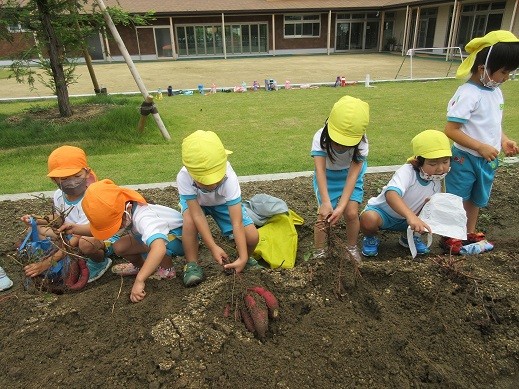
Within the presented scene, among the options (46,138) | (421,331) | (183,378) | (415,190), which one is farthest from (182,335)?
(46,138)

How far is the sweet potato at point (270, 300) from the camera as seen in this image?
6.89ft

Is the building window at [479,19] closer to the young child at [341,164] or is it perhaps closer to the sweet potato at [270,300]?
the young child at [341,164]

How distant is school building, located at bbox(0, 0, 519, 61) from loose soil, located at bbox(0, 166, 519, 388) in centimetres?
2464

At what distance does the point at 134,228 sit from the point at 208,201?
54 centimetres

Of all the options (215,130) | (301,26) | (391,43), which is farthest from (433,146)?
(391,43)

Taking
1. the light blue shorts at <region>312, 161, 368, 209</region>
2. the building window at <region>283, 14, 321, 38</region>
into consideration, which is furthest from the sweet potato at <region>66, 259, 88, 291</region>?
the building window at <region>283, 14, 321, 38</region>

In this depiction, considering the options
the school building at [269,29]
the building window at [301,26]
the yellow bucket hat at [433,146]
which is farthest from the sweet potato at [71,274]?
the building window at [301,26]

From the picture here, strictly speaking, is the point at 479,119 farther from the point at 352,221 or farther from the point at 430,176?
the point at 352,221

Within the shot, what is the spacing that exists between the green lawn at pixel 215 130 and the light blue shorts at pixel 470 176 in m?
1.87

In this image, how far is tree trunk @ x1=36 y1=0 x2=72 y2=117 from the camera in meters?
6.85

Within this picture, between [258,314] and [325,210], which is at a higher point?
[325,210]

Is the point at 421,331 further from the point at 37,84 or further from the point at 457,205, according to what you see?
the point at 37,84

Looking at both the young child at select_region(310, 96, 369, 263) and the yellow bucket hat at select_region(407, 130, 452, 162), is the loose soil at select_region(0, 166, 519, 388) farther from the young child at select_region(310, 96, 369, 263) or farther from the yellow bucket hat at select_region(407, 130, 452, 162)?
the yellow bucket hat at select_region(407, 130, 452, 162)

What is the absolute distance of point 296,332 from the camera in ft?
6.56
